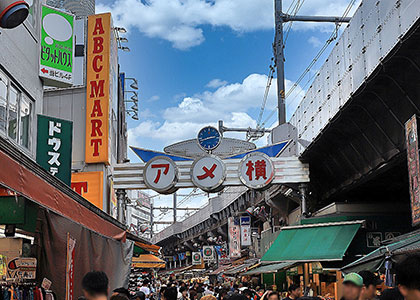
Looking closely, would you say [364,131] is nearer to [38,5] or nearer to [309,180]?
[309,180]

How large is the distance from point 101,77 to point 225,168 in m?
6.51

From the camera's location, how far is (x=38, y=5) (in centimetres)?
1588

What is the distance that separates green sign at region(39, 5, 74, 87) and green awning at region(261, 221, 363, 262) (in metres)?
9.28

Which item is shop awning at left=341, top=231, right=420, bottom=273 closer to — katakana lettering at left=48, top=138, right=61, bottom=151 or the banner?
katakana lettering at left=48, top=138, right=61, bottom=151

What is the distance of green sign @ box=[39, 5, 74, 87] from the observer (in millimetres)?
16344

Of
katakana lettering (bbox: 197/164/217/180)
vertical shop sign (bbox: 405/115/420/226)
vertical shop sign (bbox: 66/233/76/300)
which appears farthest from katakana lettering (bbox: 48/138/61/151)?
vertical shop sign (bbox: 405/115/420/226)

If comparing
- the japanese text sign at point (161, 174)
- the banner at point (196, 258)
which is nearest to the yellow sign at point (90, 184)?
the japanese text sign at point (161, 174)

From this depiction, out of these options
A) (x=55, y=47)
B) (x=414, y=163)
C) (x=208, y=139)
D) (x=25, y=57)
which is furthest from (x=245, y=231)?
(x=414, y=163)

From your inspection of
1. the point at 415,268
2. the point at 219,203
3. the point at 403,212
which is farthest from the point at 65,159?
the point at 219,203

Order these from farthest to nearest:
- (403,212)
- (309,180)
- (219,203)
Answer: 1. (219,203)
2. (309,180)
3. (403,212)

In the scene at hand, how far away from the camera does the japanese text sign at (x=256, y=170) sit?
22.9 meters

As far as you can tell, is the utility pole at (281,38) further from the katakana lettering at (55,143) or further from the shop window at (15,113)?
the shop window at (15,113)

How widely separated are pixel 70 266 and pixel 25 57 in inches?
288

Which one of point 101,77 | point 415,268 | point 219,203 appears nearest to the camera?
point 415,268
